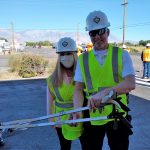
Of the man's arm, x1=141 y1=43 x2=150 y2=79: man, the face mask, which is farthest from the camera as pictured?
x1=141 y1=43 x2=150 y2=79: man

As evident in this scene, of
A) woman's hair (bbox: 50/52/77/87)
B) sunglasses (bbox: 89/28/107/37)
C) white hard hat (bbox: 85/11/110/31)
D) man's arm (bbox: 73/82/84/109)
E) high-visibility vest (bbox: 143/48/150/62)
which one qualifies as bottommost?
high-visibility vest (bbox: 143/48/150/62)

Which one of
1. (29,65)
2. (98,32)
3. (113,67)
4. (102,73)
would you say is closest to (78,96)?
(102,73)

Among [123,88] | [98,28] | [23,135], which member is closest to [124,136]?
[123,88]

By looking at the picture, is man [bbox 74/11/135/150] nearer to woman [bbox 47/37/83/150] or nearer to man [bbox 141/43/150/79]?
woman [bbox 47/37/83/150]

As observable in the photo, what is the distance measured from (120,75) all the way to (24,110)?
6643 millimetres

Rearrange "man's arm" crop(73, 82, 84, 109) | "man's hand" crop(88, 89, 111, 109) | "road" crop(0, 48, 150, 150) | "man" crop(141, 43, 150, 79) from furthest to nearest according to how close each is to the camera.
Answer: "man" crop(141, 43, 150, 79), "road" crop(0, 48, 150, 150), "man's arm" crop(73, 82, 84, 109), "man's hand" crop(88, 89, 111, 109)

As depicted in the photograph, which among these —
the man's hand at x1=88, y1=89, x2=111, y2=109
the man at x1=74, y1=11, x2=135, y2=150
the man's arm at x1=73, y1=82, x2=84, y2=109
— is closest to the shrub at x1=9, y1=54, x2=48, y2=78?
the man's arm at x1=73, y1=82, x2=84, y2=109

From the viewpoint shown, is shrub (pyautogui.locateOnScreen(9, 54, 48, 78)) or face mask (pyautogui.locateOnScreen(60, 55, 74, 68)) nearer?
face mask (pyautogui.locateOnScreen(60, 55, 74, 68))

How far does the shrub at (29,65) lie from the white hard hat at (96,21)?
1678 cm

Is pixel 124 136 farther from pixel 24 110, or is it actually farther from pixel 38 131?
pixel 24 110

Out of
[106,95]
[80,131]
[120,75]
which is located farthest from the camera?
[80,131]

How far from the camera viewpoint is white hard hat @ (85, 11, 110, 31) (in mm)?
2969

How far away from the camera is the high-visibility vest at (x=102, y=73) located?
9.71ft

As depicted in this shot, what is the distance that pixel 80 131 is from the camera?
3.56m
